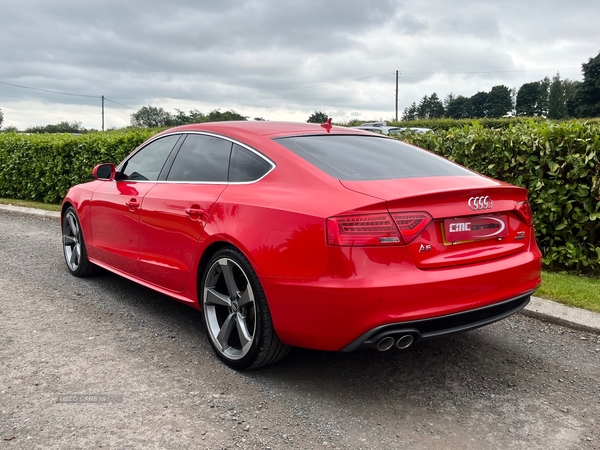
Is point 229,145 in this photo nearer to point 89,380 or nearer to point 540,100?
point 89,380

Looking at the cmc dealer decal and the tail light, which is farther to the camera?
the cmc dealer decal

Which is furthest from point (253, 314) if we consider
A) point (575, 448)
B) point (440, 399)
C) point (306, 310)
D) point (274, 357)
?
point (575, 448)

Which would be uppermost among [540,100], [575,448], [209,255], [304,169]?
[540,100]

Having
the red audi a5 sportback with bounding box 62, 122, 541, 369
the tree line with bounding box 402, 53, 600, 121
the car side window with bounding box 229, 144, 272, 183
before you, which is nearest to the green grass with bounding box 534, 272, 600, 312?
the red audi a5 sportback with bounding box 62, 122, 541, 369

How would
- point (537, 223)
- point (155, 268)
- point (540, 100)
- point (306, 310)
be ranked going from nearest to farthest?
1. point (306, 310)
2. point (155, 268)
3. point (537, 223)
4. point (540, 100)

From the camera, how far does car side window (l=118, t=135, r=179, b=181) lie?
15.4 feet

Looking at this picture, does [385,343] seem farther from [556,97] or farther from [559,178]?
[556,97]

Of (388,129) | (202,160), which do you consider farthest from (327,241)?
(388,129)

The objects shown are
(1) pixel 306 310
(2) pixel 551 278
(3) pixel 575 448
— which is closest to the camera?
(3) pixel 575 448

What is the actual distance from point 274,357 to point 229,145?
58.0 inches

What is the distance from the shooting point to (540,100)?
117125 mm

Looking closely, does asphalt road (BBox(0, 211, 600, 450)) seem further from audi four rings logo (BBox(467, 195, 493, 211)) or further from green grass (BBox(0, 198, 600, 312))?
audi four rings logo (BBox(467, 195, 493, 211))

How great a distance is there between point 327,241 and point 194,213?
125 cm

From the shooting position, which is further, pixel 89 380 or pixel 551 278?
pixel 551 278
